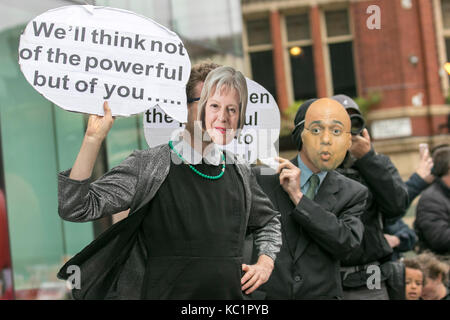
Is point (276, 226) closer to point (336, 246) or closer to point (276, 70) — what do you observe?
point (336, 246)

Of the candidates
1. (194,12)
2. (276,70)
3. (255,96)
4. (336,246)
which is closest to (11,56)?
(194,12)

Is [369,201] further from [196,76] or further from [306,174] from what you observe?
[196,76]

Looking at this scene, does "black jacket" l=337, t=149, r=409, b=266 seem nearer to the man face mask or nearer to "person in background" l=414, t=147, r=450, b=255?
the man face mask

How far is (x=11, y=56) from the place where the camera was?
392cm

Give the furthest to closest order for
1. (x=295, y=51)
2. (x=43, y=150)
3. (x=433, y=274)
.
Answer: (x=295, y=51), (x=43, y=150), (x=433, y=274)

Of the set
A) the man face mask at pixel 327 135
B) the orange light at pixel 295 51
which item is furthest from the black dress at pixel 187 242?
the orange light at pixel 295 51

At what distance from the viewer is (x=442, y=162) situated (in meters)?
3.65

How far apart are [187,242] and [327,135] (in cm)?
66

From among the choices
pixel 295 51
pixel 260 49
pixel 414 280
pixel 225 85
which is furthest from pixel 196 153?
pixel 260 49

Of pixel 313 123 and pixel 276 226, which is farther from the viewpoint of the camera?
pixel 313 123

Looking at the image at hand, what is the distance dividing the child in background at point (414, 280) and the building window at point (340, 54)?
757 centimetres

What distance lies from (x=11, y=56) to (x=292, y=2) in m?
8.15

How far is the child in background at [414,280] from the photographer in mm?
3594

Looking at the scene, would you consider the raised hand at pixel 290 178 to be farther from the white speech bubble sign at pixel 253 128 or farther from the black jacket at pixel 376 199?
the black jacket at pixel 376 199
